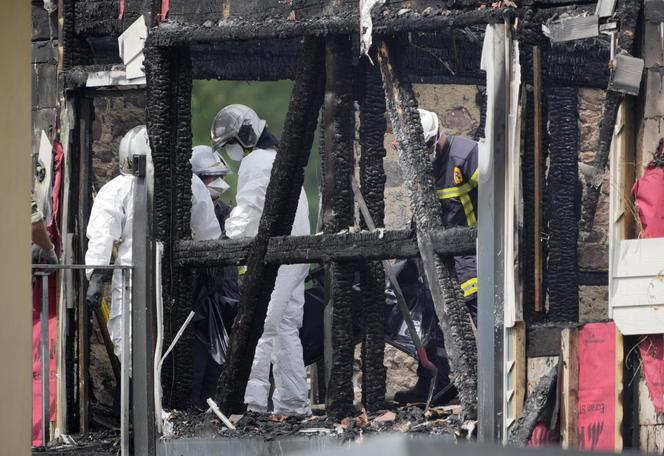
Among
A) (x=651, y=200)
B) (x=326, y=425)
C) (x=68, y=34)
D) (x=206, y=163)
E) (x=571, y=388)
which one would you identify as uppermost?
(x=68, y=34)

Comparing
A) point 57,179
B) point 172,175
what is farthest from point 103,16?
point 172,175

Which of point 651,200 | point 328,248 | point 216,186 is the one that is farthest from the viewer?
point 216,186

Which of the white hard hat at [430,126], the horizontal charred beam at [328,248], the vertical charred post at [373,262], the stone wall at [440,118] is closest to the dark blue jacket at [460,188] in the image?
the white hard hat at [430,126]

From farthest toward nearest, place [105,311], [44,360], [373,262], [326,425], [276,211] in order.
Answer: [105,311], [373,262], [276,211], [326,425], [44,360]

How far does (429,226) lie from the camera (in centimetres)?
846

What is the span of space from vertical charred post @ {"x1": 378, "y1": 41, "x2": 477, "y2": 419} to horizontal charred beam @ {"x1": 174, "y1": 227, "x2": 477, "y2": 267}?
0.34 ft

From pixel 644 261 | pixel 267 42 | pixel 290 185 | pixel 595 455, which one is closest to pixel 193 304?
pixel 290 185

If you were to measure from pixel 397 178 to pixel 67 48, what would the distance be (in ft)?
11.8

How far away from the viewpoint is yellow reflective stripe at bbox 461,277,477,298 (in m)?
9.24

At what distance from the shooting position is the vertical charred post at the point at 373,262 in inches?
364

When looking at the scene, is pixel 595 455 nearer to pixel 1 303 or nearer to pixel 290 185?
pixel 1 303

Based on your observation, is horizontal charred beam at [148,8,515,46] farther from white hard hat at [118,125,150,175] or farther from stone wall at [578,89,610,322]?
stone wall at [578,89,610,322]

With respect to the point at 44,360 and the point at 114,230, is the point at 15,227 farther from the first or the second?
the point at 114,230

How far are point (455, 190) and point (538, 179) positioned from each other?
4.76 feet
